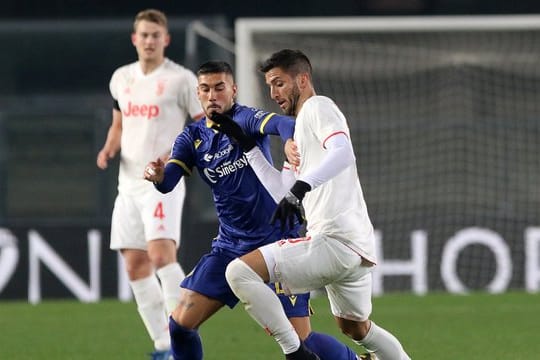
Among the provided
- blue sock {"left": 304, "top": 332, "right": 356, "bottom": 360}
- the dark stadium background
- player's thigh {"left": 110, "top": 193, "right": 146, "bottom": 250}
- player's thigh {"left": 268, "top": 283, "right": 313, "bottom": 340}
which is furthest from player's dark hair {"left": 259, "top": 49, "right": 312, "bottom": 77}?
the dark stadium background

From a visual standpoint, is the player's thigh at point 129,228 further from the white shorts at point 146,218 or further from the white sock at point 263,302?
the white sock at point 263,302

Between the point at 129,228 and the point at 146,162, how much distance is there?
42cm

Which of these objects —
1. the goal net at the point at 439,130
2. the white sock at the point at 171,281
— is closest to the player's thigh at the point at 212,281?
the white sock at the point at 171,281

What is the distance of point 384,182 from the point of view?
46.3 feet

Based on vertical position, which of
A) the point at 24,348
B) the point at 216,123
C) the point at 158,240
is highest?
the point at 216,123

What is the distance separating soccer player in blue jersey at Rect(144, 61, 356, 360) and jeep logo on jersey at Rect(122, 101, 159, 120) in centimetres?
175

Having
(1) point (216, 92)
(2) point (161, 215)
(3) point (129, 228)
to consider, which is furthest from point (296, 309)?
(3) point (129, 228)

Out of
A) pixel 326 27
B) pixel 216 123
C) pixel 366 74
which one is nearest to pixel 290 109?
pixel 216 123

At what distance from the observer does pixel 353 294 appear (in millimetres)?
6602

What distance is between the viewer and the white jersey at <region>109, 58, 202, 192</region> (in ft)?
28.6

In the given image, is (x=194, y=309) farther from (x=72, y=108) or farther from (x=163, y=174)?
(x=72, y=108)

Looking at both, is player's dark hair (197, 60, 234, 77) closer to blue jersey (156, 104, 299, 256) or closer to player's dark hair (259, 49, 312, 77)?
blue jersey (156, 104, 299, 256)

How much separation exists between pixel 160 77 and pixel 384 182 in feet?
18.2

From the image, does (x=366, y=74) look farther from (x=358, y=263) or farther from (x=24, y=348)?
(x=358, y=263)
